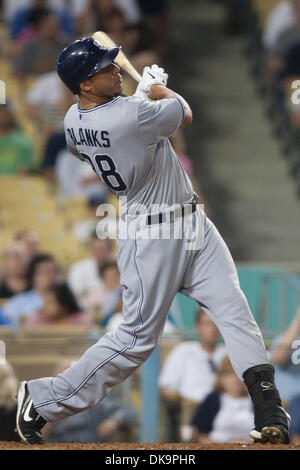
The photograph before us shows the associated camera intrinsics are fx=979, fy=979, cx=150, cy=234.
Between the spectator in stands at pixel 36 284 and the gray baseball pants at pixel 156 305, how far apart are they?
3000 millimetres

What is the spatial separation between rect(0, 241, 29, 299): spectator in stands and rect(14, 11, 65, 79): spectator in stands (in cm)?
237

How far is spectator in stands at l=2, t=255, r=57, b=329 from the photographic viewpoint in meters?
7.06

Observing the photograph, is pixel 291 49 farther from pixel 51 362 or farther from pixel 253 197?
pixel 51 362

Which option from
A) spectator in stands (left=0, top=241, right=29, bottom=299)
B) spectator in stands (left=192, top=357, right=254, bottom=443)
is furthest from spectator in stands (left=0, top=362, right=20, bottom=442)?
spectator in stands (left=0, top=241, right=29, bottom=299)

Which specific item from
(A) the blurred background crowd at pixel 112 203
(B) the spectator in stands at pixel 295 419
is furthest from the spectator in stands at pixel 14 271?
(B) the spectator in stands at pixel 295 419

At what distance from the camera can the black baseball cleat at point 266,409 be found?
3.82m

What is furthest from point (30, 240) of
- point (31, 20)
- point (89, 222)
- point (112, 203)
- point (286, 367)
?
point (31, 20)

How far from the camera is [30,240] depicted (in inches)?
291

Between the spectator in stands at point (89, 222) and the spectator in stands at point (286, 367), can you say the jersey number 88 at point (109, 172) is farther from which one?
the spectator in stands at point (89, 222)

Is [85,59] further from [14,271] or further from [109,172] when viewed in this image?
[14,271]

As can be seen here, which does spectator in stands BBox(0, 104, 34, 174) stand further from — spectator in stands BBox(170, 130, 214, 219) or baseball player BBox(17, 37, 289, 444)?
baseball player BBox(17, 37, 289, 444)

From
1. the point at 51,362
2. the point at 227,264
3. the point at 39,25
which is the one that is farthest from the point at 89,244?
the point at 227,264

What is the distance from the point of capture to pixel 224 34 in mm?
11023

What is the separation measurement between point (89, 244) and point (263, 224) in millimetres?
2037
